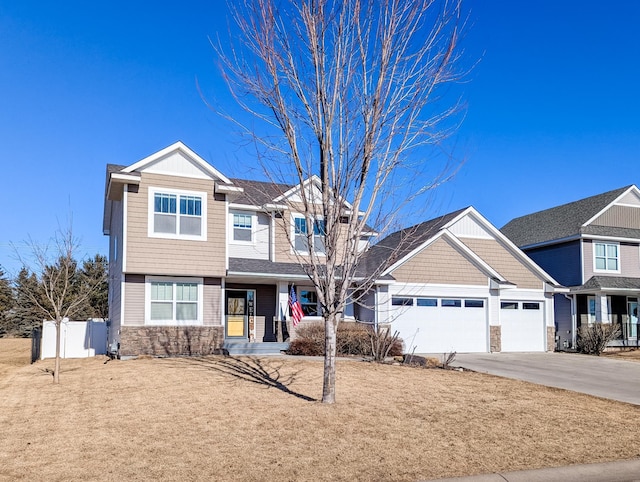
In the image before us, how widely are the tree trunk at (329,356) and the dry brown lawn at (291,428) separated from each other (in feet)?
0.94

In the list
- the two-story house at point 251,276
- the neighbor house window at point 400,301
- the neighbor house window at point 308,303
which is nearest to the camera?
the two-story house at point 251,276

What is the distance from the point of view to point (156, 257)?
19672 mm

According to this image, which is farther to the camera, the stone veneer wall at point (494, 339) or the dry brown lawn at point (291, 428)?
the stone veneer wall at point (494, 339)

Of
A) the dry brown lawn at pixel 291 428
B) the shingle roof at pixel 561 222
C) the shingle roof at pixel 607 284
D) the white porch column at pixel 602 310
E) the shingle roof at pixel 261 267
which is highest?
the shingle roof at pixel 561 222

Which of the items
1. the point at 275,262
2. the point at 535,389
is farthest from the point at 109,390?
the point at 275,262

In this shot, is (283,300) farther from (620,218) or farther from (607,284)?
(620,218)

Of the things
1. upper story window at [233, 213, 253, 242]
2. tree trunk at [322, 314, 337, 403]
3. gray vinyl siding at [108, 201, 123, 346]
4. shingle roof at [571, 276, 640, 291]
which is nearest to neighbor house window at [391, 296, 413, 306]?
upper story window at [233, 213, 253, 242]

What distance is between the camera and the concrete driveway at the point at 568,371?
14.2 meters

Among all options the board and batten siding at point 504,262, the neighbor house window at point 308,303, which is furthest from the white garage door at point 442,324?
the neighbor house window at point 308,303

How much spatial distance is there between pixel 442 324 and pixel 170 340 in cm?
1091

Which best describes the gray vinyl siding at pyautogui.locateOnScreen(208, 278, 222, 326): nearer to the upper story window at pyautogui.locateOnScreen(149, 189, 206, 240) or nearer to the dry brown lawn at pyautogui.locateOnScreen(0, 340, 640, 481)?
the upper story window at pyautogui.locateOnScreen(149, 189, 206, 240)

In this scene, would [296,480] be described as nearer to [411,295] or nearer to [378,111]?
[378,111]

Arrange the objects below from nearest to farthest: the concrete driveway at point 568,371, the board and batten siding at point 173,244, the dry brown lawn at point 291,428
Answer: the dry brown lawn at point 291,428
the concrete driveway at point 568,371
the board and batten siding at point 173,244

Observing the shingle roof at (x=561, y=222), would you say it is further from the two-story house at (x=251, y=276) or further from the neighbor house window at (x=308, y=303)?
the neighbor house window at (x=308, y=303)
